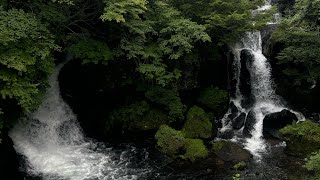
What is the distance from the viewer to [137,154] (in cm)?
1752

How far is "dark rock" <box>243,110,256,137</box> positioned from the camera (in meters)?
20.1

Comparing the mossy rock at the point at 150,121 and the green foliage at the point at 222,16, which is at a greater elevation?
the green foliage at the point at 222,16

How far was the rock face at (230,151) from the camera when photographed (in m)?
16.9

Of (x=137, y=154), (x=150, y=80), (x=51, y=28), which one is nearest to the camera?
(x=51, y=28)

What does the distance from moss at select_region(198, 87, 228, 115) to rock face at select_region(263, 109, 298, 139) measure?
266 cm

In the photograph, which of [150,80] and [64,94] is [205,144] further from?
[64,94]

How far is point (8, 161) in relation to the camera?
614 inches


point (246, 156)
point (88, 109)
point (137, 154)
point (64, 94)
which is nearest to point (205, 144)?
point (246, 156)

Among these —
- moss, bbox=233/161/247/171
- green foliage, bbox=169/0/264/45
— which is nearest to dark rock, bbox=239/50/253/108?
green foliage, bbox=169/0/264/45

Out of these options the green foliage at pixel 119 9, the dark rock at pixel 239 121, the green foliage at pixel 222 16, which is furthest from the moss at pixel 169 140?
the green foliage at pixel 119 9

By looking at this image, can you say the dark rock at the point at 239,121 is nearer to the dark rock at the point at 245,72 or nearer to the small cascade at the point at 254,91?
the small cascade at the point at 254,91

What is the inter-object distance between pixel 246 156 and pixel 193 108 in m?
4.36

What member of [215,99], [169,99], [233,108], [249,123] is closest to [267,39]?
[233,108]

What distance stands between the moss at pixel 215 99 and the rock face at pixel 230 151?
2979 mm
